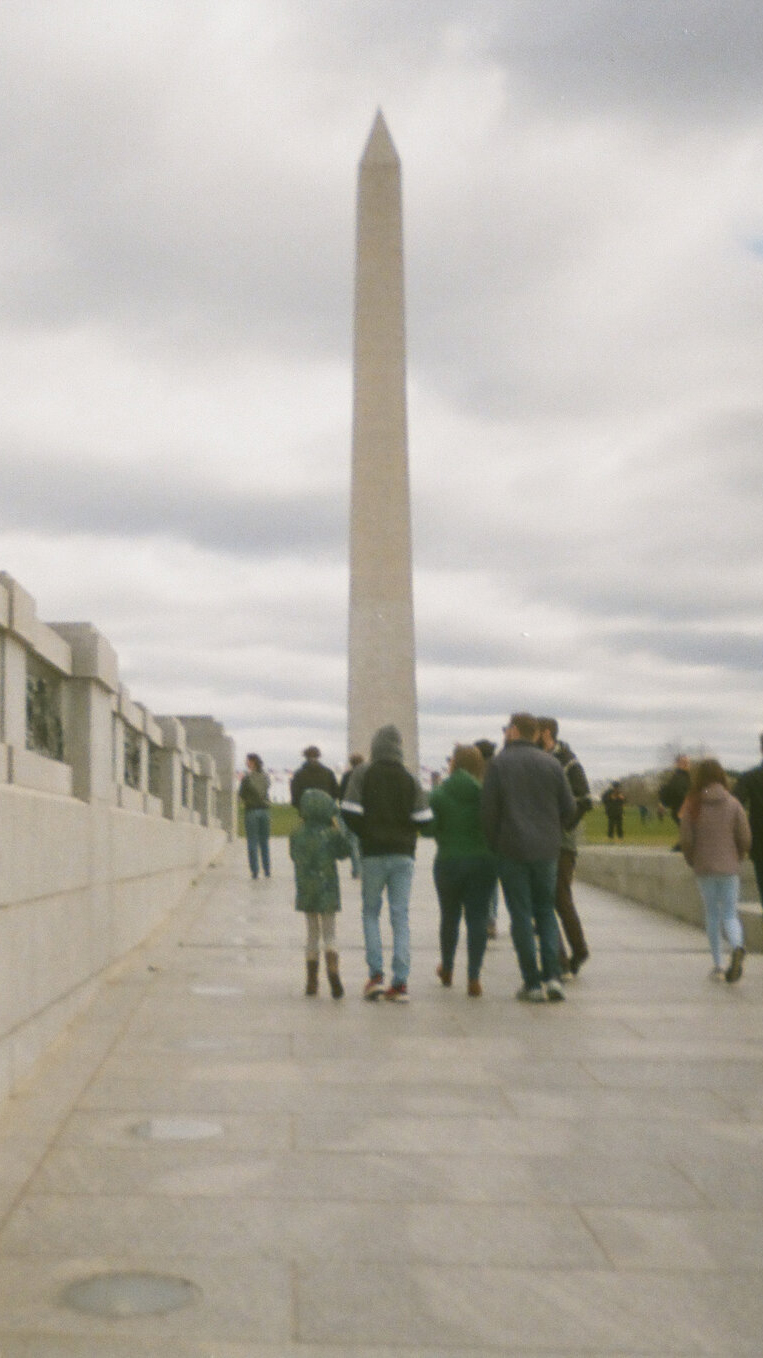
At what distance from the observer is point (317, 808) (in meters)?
10.6

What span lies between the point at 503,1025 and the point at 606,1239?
443 centimetres

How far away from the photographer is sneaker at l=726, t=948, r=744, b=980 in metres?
11.5

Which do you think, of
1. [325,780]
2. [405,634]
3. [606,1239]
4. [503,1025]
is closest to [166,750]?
[325,780]

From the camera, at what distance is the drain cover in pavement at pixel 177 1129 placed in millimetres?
6319

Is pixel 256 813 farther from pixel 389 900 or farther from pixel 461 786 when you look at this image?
pixel 389 900

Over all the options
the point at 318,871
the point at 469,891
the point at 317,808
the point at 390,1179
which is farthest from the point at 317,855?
the point at 390,1179

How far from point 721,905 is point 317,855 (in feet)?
10.2

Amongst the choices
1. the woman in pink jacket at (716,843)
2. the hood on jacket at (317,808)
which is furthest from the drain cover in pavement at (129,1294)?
the woman in pink jacket at (716,843)

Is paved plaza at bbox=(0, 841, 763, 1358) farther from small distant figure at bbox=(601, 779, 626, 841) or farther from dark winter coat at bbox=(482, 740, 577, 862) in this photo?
small distant figure at bbox=(601, 779, 626, 841)

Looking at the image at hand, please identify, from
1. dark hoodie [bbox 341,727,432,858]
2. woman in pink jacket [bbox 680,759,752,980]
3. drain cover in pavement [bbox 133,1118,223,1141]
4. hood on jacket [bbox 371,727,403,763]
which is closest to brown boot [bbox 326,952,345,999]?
dark hoodie [bbox 341,727,432,858]

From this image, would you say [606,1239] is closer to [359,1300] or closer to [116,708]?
[359,1300]

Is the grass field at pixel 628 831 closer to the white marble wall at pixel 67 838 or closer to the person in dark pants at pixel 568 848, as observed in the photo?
the white marble wall at pixel 67 838

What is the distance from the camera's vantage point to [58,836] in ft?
28.8

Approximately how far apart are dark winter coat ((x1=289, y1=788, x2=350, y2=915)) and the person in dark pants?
5.63 feet
